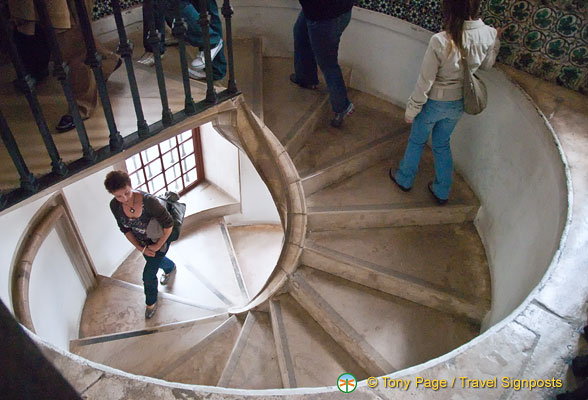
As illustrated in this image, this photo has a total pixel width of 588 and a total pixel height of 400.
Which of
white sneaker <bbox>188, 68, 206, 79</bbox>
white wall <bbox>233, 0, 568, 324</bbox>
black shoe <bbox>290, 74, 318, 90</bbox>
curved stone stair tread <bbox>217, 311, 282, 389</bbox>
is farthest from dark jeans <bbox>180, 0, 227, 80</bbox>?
curved stone stair tread <bbox>217, 311, 282, 389</bbox>

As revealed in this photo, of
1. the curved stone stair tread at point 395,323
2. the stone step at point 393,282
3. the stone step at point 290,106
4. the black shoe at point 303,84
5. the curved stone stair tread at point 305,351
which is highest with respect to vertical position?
the black shoe at point 303,84

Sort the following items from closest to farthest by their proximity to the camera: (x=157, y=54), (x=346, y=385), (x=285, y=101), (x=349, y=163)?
(x=346, y=385) → (x=157, y=54) → (x=349, y=163) → (x=285, y=101)

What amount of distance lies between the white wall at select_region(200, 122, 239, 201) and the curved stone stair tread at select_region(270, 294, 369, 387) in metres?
3.32

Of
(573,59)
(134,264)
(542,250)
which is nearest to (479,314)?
(542,250)

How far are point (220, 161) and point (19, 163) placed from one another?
14.7ft

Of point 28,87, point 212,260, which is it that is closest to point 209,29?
point 28,87

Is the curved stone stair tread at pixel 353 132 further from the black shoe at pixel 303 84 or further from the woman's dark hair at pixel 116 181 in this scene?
the woman's dark hair at pixel 116 181

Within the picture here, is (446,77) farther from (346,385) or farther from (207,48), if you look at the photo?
(346,385)

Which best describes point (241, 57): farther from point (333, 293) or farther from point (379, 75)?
point (333, 293)

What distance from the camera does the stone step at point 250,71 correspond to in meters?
3.62

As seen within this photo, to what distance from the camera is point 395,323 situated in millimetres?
2975

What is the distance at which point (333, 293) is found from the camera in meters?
3.17

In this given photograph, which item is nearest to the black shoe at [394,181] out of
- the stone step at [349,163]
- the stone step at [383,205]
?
the stone step at [383,205]

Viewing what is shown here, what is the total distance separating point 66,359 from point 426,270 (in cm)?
229
